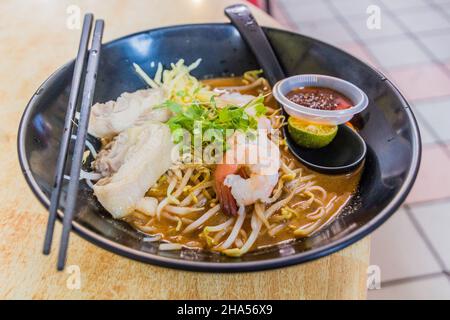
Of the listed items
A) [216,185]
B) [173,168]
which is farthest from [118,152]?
[216,185]

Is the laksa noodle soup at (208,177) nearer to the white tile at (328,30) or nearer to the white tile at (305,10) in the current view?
the white tile at (328,30)

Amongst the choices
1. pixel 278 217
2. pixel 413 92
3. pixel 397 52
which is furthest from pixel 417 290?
pixel 397 52

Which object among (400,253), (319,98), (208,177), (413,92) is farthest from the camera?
(413,92)

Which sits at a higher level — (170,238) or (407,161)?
(407,161)

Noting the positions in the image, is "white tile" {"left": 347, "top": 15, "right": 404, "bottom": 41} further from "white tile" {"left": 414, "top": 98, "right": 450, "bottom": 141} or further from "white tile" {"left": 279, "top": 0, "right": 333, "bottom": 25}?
"white tile" {"left": 414, "top": 98, "right": 450, "bottom": 141}

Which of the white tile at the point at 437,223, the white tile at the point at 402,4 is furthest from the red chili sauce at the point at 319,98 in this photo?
the white tile at the point at 402,4

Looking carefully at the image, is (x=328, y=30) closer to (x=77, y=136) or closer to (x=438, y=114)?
(x=438, y=114)

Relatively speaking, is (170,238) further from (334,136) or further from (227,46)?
(227,46)
